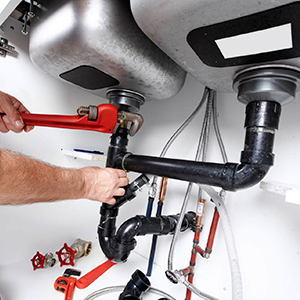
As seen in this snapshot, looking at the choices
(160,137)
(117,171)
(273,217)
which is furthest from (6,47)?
(273,217)

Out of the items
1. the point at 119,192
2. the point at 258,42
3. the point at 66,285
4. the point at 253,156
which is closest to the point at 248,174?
the point at 253,156

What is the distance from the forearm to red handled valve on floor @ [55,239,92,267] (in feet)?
1.66

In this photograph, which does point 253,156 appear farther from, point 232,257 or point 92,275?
point 92,275

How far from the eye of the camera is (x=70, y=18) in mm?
490

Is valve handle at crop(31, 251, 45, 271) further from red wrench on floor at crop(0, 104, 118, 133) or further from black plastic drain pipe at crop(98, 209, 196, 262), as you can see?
red wrench on floor at crop(0, 104, 118, 133)

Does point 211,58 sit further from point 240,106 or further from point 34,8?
point 34,8

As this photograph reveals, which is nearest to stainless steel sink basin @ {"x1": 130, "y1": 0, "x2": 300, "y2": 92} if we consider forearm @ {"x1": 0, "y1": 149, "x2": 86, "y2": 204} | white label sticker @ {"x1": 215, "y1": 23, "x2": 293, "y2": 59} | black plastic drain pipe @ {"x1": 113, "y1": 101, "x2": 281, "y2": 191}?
white label sticker @ {"x1": 215, "y1": 23, "x2": 293, "y2": 59}

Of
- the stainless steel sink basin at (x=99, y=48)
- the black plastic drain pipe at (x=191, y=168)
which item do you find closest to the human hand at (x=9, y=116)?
the stainless steel sink basin at (x=99, y=48)

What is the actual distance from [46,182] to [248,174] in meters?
0.46

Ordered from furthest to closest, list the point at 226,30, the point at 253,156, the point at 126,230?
the point at 126,230 < the point at 253,156 < the point at 226,30

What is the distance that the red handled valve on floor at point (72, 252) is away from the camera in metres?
0.89

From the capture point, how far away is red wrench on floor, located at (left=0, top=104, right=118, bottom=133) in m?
0.58

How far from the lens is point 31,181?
43cm

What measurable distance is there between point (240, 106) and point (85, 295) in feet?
2.99
